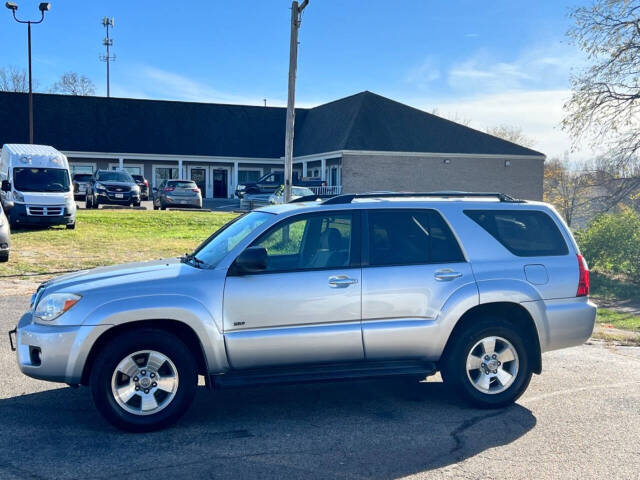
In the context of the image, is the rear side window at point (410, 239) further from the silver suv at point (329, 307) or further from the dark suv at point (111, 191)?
the dark suv at point (111, 191)

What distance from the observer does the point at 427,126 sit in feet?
136

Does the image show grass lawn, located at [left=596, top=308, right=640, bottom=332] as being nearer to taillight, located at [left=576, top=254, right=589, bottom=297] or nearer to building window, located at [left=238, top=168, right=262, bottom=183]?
taillight, located at [left=576, top=254, right=589, bottom=297]

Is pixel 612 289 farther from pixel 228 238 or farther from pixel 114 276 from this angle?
pixel 114 276

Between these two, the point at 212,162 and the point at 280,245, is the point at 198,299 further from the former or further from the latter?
the point at 212,162

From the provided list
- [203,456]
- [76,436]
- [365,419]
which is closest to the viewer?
[203,456]

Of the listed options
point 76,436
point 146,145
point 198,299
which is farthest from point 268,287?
point 146,145

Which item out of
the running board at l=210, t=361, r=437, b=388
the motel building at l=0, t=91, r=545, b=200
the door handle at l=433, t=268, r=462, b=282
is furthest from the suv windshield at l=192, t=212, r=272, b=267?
the motel building at l=0, t=91, r=545, b=200

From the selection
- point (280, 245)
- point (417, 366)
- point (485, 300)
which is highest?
point (280, 245)

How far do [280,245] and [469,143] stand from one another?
37235mm

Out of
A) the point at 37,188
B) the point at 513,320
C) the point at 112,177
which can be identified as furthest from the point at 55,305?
the point at 112,177

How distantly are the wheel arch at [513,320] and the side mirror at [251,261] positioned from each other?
5.92ft

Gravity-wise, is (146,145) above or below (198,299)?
above

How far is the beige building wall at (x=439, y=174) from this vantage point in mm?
38406

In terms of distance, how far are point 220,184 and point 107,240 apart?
89.6 ft
